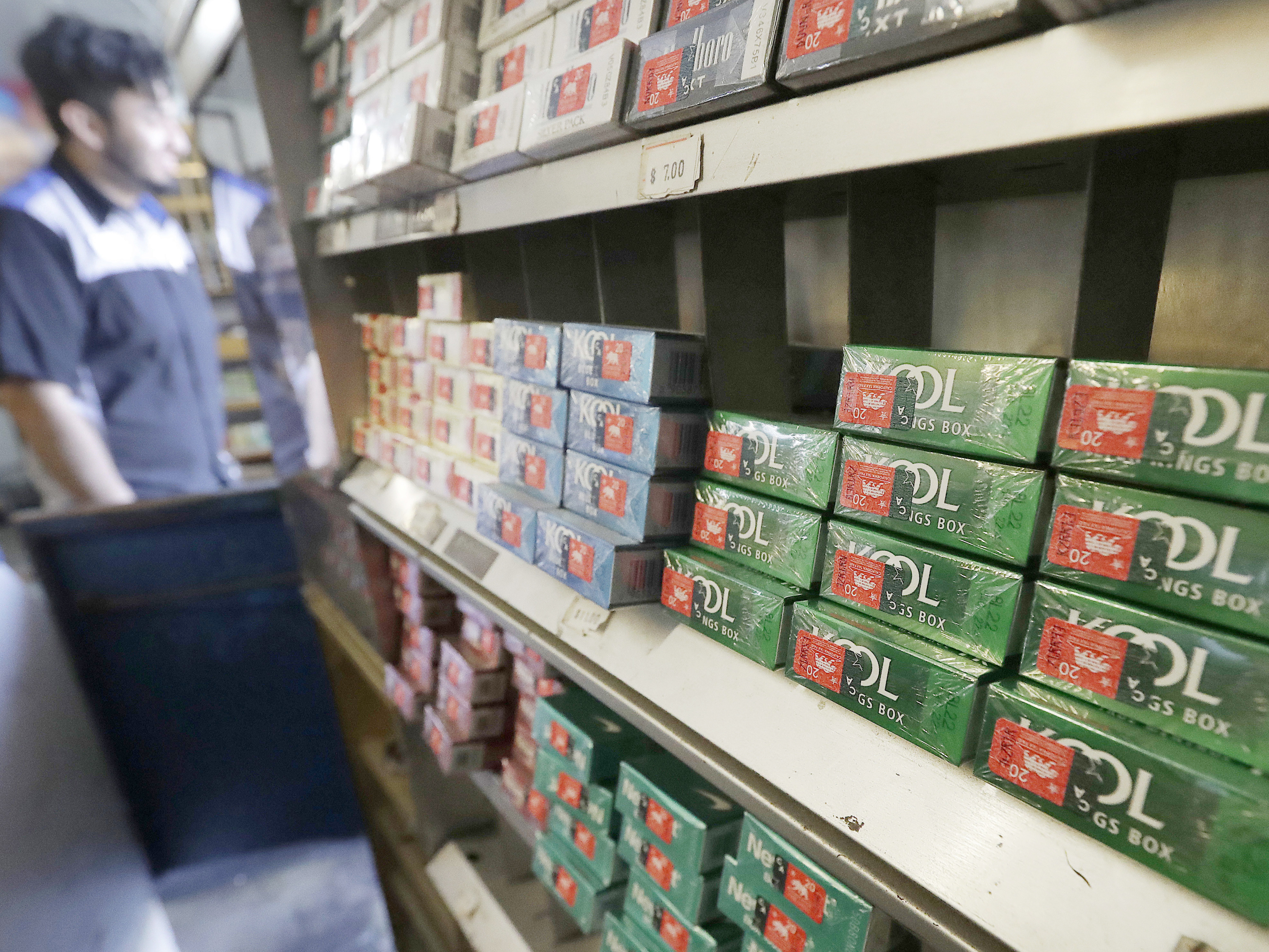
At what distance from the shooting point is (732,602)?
2.66 feet

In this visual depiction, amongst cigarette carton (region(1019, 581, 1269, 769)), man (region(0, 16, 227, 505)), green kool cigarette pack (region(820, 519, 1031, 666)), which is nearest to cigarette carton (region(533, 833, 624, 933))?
green kool cigarette pack (region(820, 519, 1031, 666))

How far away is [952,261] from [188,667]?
3.10 meters

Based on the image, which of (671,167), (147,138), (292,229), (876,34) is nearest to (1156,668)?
(876,34)

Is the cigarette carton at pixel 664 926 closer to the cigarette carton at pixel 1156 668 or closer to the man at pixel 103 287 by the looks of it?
the cigarette carton at pixel 1156 668

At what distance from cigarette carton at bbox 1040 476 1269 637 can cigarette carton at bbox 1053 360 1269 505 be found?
14 mm

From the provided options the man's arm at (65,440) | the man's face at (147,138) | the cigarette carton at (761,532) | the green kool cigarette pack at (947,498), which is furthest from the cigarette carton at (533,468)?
the man's face at (147,138)

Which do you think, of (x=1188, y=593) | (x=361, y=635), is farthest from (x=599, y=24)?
(x=361, y=635)

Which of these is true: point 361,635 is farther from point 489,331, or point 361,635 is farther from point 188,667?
point 489,331

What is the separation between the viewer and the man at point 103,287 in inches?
103

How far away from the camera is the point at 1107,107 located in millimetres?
441

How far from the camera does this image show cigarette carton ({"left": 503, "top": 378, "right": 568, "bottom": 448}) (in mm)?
1051

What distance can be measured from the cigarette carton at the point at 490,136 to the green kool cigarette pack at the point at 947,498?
0.64m

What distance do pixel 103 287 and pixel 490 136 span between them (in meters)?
2.58

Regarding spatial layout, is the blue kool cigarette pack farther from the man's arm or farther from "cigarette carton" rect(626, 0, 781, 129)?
the man's arm
